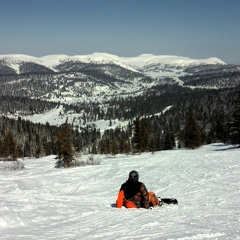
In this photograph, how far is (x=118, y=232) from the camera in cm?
685

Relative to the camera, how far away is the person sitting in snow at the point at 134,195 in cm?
1043

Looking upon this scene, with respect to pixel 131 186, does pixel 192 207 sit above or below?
below

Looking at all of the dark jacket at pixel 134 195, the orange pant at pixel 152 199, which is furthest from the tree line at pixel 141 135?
the dark jacket at pixel 134 195

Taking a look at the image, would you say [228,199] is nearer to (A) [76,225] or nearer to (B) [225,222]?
(B) [225,222]

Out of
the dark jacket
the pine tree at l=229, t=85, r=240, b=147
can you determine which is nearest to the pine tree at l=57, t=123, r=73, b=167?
the pine tree at l=229, t=85, r=240, b=147

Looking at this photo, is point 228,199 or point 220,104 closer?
point 228,199

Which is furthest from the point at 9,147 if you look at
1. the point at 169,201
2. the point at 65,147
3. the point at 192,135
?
the point at 169,201

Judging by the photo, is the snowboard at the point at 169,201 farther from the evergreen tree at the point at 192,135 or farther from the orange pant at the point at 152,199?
the evergreen tree at the point at 192,135

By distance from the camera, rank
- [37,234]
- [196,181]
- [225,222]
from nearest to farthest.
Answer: [37,234]
[225,222]
[196,181]

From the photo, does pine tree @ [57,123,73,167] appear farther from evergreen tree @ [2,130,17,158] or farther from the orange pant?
the orange pant

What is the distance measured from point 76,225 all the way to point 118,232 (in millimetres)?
1623

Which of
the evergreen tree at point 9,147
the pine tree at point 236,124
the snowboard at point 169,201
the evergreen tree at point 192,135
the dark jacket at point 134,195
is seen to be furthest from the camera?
the evergreen tree at point 9,147

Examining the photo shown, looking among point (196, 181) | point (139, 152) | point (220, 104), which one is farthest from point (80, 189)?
point (220, 104)

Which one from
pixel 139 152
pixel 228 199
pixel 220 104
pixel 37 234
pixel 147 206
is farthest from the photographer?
pixel 220 104
